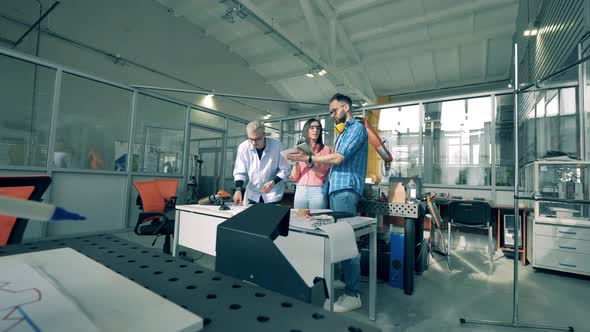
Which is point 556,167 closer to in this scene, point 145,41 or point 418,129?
point 418,129

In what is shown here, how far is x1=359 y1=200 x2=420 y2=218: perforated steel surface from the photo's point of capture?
7.14 feet

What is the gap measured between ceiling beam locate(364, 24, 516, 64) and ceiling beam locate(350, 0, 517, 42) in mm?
455

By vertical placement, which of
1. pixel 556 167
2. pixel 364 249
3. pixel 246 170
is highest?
pixel 556 167

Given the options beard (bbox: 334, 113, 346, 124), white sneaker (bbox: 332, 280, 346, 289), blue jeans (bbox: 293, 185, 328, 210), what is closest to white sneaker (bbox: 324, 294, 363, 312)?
white sneaker (bbox: 332, 280, 346, 289)

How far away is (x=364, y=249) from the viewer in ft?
8.00

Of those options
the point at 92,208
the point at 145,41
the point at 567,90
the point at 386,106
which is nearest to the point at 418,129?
the point at 386,106

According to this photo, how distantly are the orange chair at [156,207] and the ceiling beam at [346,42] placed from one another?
416 cm

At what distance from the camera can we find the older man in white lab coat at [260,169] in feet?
7.48

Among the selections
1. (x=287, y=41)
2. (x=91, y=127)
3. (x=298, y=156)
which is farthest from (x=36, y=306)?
(x=287, y=41)

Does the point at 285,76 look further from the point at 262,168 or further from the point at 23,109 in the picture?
the point at 262,168

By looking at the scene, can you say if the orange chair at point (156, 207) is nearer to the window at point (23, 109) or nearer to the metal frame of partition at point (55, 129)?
the metal frame of partition at point (55, 129)

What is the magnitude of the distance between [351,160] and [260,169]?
801mm

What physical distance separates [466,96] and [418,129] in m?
0.71

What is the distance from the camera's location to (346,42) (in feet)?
19.6
